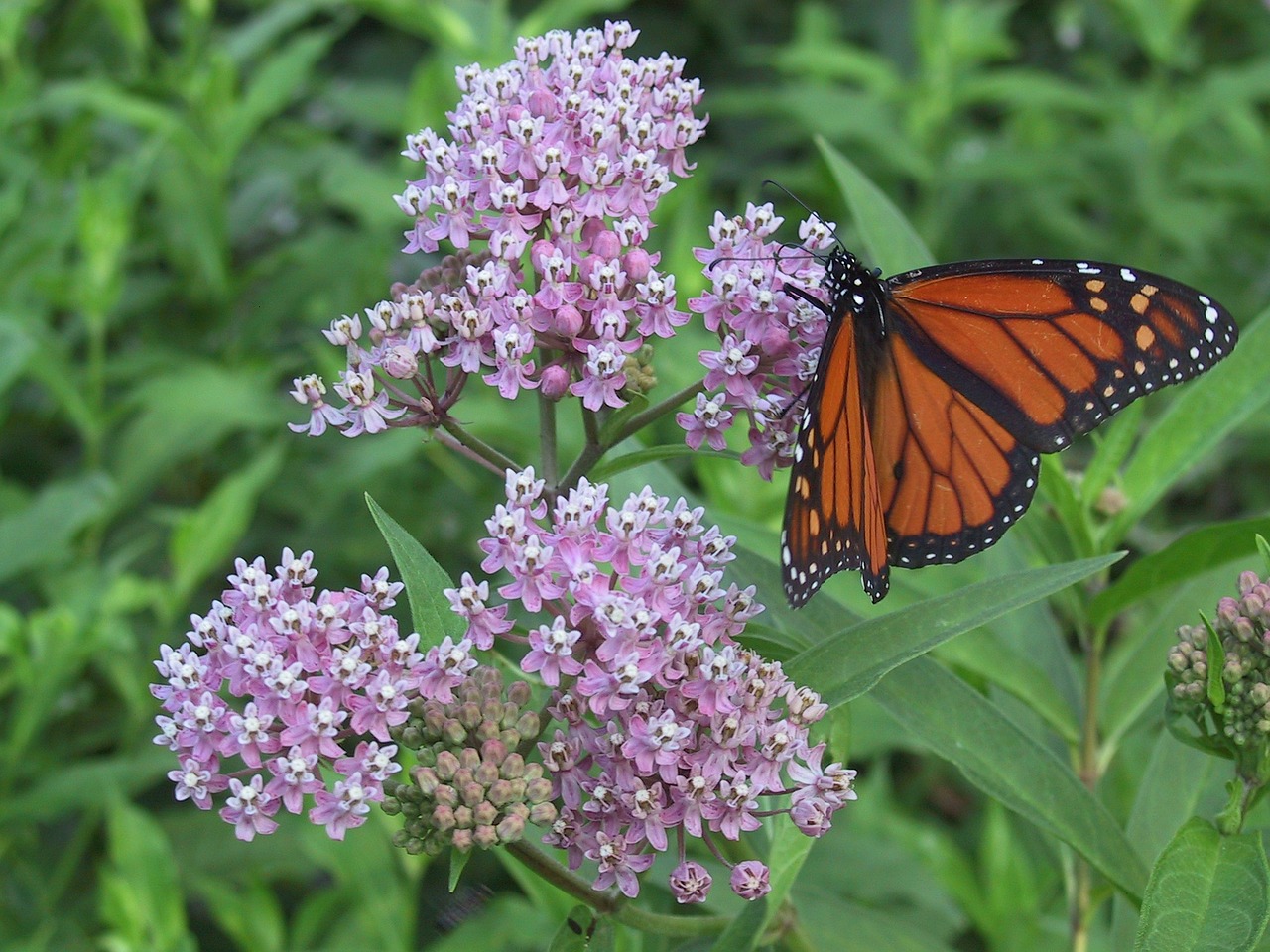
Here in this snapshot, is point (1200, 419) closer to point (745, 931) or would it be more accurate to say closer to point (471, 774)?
point (745, 931)

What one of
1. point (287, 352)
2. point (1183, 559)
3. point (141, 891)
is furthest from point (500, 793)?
point (287, 352)

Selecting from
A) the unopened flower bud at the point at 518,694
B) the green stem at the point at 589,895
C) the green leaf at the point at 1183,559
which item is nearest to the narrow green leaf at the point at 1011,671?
the green leaf at the point at 1183,559

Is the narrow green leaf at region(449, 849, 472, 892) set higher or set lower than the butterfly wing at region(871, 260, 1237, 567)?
lower

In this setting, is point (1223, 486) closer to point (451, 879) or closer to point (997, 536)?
point (997, 536)

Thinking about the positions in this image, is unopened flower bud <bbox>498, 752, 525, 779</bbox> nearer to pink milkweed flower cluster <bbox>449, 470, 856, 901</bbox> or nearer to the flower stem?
pink milkweed flower cluster <bbox>449, 470, 856, 901</bbox>

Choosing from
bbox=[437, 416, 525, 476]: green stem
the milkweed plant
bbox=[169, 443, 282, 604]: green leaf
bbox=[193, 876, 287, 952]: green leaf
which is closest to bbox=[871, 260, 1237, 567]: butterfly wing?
the milkweed plant

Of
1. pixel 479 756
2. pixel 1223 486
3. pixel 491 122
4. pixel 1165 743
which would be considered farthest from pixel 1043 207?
pixel 479 756

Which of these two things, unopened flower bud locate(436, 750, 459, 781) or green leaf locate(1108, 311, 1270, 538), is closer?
unopened flower bud locate(436, 750, 459, 781)

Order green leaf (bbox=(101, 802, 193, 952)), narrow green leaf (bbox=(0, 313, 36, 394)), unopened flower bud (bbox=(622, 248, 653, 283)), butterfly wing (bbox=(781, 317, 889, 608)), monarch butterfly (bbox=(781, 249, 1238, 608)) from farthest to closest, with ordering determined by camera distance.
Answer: narrow green leaf (bbox=(0, 313, 36, 394))
green leaf (bbox=(101, 802, 193, 952))
monarch butterfly (bbox=(781, 249, 1238, 608))
unopened flower bud (bbox=(622, 248, 653, 283))
butterfly wing (bbox=(781, 317, 889, 608))
